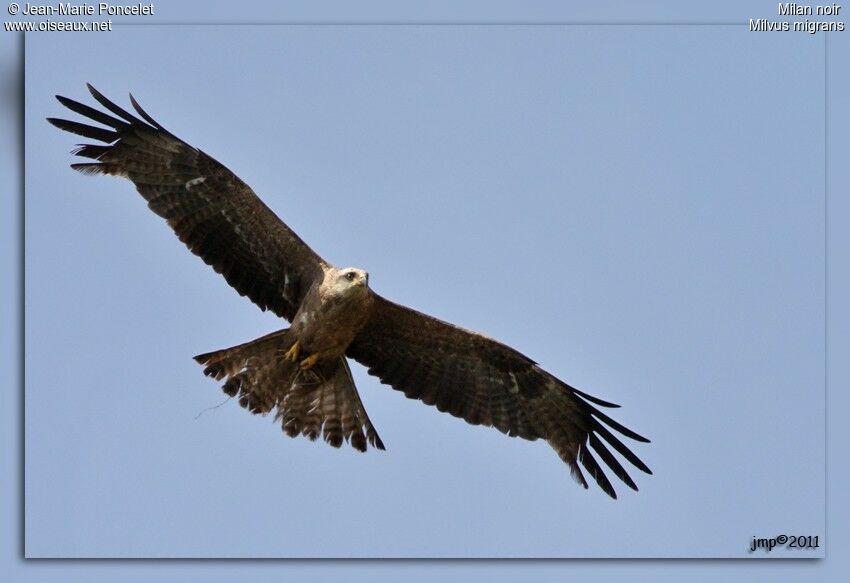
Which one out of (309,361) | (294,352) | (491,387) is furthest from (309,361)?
(491,387)

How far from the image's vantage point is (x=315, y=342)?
1190 centimetres

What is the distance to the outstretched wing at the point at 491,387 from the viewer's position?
12.3 metres

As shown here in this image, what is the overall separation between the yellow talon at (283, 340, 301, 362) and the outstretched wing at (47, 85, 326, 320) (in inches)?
17.3

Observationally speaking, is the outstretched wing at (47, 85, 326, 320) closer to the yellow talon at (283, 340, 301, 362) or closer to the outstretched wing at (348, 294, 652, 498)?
the yellow talon at (283, 340, 301, 362)

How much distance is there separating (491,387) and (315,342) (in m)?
1.52

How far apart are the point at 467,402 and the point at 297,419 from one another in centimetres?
135

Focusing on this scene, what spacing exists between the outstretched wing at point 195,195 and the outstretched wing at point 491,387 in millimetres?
904

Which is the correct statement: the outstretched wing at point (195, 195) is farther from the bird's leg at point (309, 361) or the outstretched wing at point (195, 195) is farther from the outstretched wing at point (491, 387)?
the outstretched wing at point (491, 387)

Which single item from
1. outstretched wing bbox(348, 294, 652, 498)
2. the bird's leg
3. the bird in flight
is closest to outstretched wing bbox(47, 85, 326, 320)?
the bird in flight

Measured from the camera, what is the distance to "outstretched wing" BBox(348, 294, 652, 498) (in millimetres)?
12320

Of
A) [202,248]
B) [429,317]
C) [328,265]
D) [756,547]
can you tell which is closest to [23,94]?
[202,248]

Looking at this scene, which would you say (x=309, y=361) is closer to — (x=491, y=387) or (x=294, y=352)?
(x=294, y=352)

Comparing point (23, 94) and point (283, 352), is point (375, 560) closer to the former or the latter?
point (283, 352)

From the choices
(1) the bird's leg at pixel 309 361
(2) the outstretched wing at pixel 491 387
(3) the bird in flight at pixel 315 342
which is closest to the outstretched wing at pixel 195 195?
(3) the bird in flight at pixel 315 342
